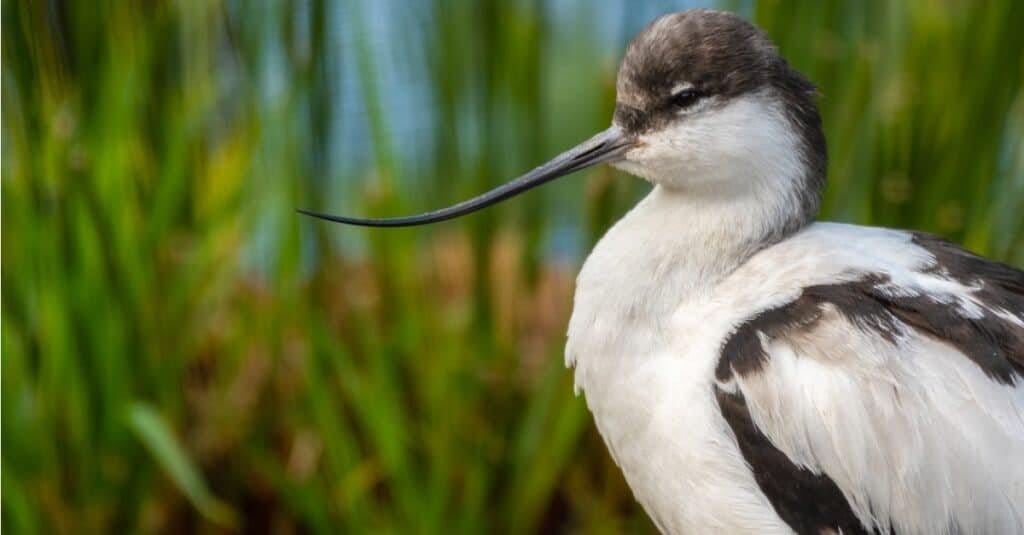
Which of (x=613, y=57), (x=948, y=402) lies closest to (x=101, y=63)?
(x=613, y=57)

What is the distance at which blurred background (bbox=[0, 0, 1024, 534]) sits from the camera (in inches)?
90.6

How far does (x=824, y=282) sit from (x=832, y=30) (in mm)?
647

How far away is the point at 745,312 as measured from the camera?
1754 millimetres

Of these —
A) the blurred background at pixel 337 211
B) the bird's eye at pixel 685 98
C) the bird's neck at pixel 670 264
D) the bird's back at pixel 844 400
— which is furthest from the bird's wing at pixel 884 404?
the blurred background at pixel 337 211

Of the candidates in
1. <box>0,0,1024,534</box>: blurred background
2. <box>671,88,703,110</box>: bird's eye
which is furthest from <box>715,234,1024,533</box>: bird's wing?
<box>0,0,1024,534</box>: blurred background

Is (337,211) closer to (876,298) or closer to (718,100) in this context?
(718,100)

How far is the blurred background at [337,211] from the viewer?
2301mm

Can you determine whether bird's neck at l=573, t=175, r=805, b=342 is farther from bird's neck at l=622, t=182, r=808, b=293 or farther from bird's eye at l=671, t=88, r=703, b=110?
bird's eye at l=671, t=88, r=703, b=110

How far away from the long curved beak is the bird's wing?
10.9 inches

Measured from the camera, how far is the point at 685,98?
5.91 feet

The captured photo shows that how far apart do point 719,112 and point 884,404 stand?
15.2 inches

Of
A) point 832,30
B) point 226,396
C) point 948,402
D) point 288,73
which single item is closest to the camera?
point 948,402

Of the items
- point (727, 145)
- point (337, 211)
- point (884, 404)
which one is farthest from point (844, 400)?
point (337, 211)

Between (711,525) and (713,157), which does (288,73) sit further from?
(711,525)
